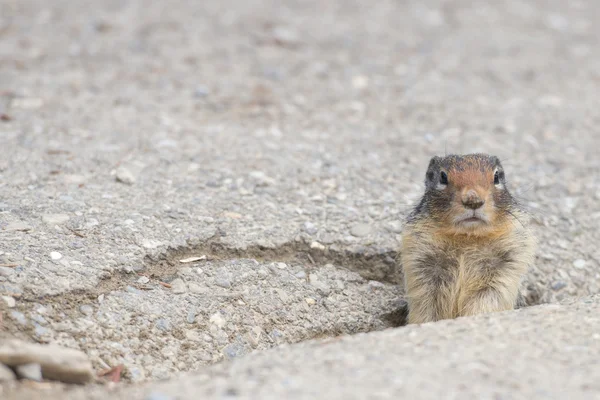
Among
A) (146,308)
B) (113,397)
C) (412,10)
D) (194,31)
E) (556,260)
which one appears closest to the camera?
(113,397)

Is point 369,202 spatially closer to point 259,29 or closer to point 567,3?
point 259,29

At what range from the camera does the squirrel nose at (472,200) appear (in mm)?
4906

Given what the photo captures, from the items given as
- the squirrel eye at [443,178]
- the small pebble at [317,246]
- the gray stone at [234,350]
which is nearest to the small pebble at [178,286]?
the gray stone at [234,350]

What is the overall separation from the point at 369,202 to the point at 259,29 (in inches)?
152

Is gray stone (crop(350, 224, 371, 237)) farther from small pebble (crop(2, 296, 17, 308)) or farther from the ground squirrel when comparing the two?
small pebble (crop(2, 296, 17, 308))

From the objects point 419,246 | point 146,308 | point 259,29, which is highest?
point 259,29

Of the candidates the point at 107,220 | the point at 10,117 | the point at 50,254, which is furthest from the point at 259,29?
the point at 50,254

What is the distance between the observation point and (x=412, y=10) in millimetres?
10227

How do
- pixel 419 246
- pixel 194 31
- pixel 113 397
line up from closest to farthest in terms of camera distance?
1. pixel 113 397
2. pixel 419 246
3. pixel 194 31

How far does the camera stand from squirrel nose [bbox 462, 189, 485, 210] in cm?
491

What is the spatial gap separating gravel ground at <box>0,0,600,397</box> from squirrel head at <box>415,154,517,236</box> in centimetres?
62

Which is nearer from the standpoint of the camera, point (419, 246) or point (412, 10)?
point (419, 246)

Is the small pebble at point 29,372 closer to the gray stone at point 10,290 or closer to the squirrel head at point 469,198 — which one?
the gray stone at point 10,290

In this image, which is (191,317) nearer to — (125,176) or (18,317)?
(18,317)
